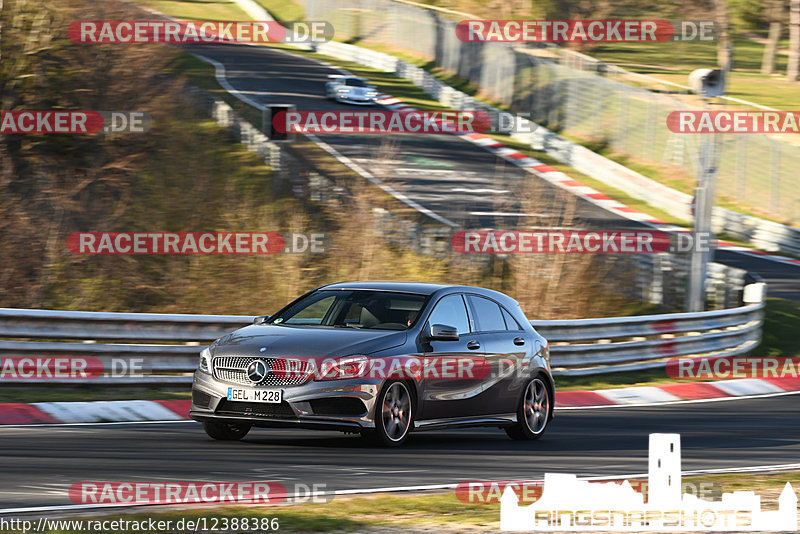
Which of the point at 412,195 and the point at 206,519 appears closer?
the point at 206,519

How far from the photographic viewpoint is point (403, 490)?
888 centimetres

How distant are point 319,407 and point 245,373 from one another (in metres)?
0.67

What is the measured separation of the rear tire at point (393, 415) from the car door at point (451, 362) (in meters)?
0.23

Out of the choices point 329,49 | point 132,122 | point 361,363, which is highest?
point 329,49

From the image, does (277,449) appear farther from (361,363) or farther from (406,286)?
(406,286)

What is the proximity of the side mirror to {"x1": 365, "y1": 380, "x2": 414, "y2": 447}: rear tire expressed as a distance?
56 centimetres

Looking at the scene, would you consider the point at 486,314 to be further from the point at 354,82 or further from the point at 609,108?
the point at 354,82

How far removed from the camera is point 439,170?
37.6m

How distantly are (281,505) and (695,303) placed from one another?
598 inches

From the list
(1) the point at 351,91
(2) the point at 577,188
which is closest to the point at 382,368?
(2) the point at 577,188

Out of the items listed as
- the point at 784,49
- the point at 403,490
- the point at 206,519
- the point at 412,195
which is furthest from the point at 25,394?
the point at 784,49

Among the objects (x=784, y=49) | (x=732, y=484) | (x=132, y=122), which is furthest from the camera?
(x=784, y=49)

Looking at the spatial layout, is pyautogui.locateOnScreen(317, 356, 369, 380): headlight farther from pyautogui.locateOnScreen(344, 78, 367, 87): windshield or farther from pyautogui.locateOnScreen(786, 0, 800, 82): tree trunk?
pyautogui.locateOnScreen(786, 0, 800, 82): tree trunk

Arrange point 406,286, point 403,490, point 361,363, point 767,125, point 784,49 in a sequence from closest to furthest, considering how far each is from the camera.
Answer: point 403,490 < point 361,363 < point 406,286 < point 767,125 < point 784,49
